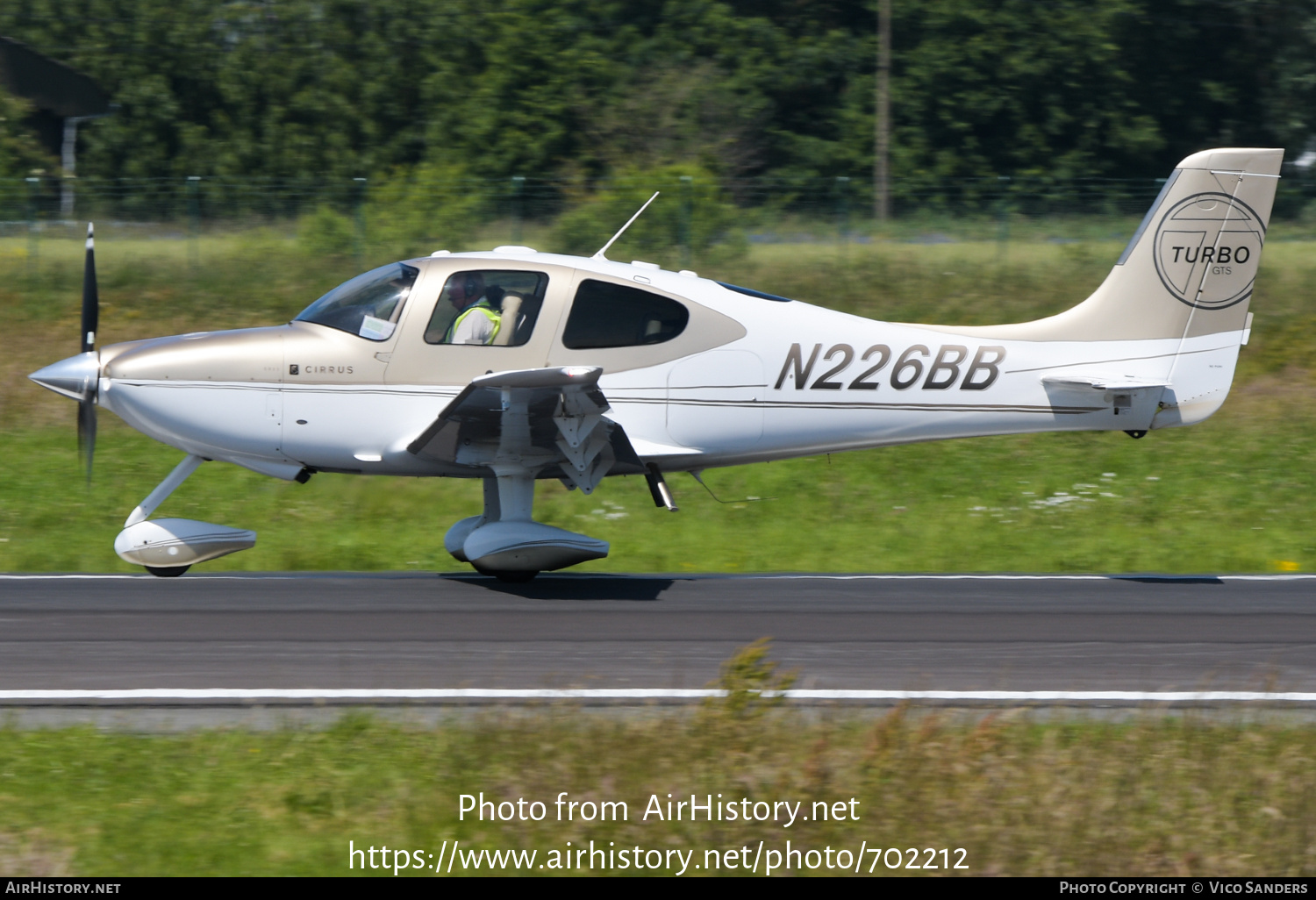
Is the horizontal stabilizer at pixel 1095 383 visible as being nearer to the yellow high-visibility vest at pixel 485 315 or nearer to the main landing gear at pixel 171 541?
the yellow high-visibility vest at pixel 485 315

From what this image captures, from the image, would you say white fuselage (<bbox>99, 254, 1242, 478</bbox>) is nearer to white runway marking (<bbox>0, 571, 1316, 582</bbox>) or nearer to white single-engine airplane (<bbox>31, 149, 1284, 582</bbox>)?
white single-engine airplane (<bbox>31, 149, 1284, 582</bbox>)

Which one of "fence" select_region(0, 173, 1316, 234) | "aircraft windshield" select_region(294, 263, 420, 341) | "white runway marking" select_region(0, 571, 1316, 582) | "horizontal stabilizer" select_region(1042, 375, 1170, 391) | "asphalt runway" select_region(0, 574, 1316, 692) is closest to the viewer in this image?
"asphalt runway" select_region(0, 574, 1316, 692)

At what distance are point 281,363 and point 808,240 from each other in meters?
12.9

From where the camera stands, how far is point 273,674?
7.26 m

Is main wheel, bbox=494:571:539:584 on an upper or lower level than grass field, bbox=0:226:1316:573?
upper

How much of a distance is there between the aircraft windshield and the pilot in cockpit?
0.35 meters

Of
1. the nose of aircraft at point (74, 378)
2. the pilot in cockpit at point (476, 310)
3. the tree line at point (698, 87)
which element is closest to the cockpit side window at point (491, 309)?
the pilot in cockpit at point (476, 310)

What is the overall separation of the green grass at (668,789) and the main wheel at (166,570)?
3.65 m

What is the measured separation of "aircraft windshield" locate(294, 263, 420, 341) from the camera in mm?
9391

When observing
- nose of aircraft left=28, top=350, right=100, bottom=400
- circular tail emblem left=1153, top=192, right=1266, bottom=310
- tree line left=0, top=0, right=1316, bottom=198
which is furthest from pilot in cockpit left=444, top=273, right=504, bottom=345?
tree line left=0, top=0, right=1316, bottom=198

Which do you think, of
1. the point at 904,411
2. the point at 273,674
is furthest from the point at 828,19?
the point at 273,674

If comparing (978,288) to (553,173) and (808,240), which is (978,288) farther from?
(553,173)

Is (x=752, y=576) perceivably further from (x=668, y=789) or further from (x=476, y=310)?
(x=668, y=789)

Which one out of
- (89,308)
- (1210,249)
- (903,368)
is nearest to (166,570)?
(89,308)
